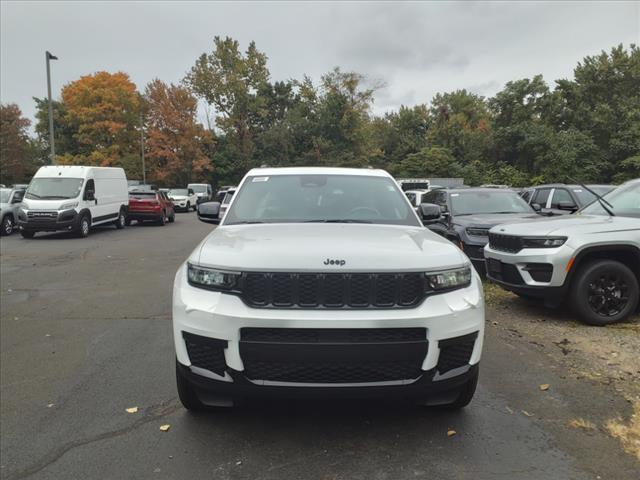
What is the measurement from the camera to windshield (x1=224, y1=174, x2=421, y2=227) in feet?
13.6

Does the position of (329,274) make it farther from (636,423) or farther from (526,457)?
(636,423)

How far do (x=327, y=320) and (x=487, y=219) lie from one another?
6748mm

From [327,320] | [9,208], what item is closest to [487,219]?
[327,320]

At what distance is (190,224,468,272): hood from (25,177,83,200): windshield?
16.2m

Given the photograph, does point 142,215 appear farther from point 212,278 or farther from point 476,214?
point 212,278

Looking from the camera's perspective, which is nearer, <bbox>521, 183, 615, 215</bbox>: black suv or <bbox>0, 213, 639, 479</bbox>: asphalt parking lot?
<bbox>0, 213, 639, 479</bbox>: asphalt parking lot

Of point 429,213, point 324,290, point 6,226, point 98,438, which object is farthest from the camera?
point 6,226

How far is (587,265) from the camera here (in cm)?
582

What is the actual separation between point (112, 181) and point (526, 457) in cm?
2059

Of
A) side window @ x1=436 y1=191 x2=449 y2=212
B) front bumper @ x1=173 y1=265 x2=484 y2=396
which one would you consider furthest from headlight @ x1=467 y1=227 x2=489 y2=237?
Result: front bumper @ x1=173 y1=265 x2=484 y2=396

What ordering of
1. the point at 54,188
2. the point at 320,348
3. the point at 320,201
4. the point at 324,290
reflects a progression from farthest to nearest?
1. the point at 54,188
2. the point at 320,201
3. the point at 324,290
4. the point at 320,348

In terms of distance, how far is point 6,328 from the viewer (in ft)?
20.4

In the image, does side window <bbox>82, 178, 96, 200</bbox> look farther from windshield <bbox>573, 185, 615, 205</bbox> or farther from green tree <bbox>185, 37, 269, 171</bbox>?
green tree <bbox>185, 37, 269, 171</bbox>

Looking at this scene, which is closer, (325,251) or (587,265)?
(325,251)
